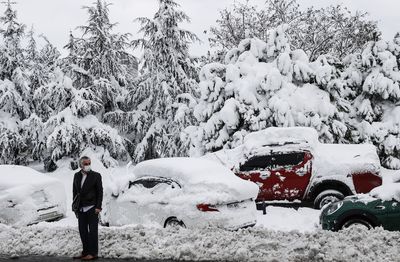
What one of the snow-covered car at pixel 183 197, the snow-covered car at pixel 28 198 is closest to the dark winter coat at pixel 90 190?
the snow-covered car at pixel 183 197

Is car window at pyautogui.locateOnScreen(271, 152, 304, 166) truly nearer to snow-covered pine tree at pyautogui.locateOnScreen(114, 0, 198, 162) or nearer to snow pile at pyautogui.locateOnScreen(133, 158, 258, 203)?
snow pile at pyautogui.locateOnScreen(133, 158, 258, 203)

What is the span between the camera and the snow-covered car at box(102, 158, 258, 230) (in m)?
8.70

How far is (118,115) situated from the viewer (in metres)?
25.4

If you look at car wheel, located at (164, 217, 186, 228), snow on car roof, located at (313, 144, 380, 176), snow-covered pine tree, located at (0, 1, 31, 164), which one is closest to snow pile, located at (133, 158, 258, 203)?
car wheel, located at (164, 217, 186, 228)

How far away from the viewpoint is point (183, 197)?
905 centimetres

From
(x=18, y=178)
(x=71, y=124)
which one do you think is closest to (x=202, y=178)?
(x=18, y=178)

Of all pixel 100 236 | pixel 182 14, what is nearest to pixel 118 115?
pixel 182 14

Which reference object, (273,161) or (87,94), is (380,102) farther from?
(87,94)

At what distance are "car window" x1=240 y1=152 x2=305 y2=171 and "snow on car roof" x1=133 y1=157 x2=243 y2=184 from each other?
2.74 metres

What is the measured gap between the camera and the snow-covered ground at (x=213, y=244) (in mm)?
6492

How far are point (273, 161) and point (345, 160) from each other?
1.95m

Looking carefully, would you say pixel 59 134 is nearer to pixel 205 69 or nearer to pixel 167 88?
pixel 167 88

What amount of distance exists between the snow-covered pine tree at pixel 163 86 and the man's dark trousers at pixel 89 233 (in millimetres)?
16806

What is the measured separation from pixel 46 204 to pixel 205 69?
952 centimetres
